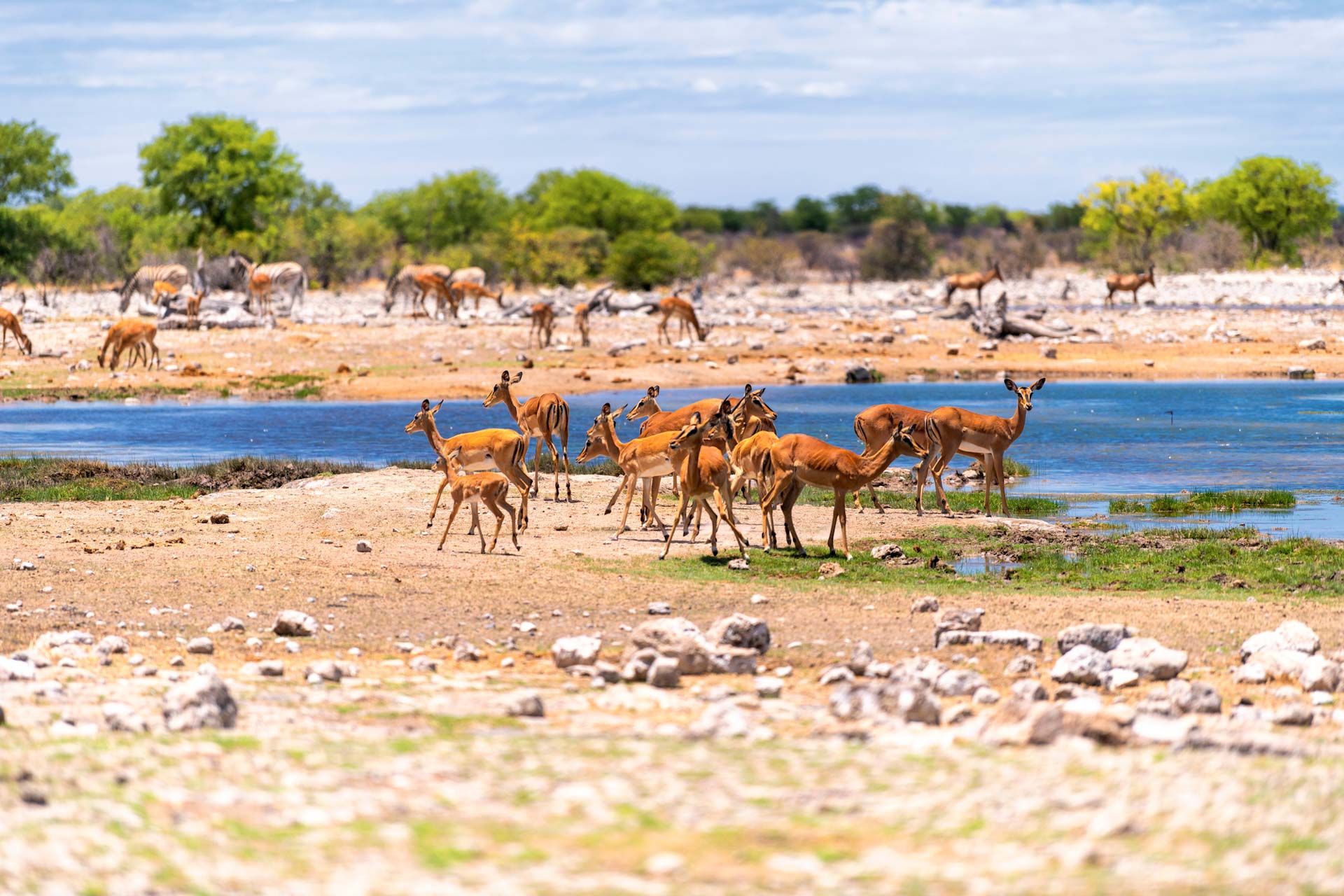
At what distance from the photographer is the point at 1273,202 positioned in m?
77.0

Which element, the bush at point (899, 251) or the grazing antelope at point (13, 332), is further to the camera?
the bush at point (899, 251)

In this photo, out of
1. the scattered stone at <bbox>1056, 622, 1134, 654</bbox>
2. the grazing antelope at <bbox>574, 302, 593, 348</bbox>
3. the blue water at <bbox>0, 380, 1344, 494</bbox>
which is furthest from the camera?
the grazing antelope at <bbox>574, 302, 593, 348</bbox>

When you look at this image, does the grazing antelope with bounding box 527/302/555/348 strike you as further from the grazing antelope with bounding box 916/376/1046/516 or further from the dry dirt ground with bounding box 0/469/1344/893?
the dry dirt ground with bounding box 0/469/1344/893

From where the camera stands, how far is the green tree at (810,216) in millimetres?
122312

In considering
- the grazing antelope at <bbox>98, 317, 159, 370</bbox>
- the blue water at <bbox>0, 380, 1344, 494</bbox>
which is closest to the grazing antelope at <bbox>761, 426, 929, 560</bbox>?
the blue water at <bbox>0, 380, 1344, 494</bbox>

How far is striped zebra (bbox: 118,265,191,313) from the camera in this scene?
4844 centimetres

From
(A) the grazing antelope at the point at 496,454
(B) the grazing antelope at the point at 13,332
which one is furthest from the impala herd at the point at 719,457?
(B) the grazing antelope at the point at 13,332

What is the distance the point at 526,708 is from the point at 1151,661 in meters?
4.04

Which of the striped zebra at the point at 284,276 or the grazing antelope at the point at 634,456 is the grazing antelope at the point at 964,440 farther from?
the striped zebra at the point at 284,276

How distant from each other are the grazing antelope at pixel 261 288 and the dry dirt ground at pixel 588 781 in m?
35.4

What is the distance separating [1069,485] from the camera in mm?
20484

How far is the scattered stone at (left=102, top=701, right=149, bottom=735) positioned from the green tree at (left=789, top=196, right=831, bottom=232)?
114 metres

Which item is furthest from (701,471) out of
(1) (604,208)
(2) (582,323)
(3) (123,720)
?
(1) (604,208)

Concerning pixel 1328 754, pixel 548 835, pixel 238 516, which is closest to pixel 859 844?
pixel 548 835
